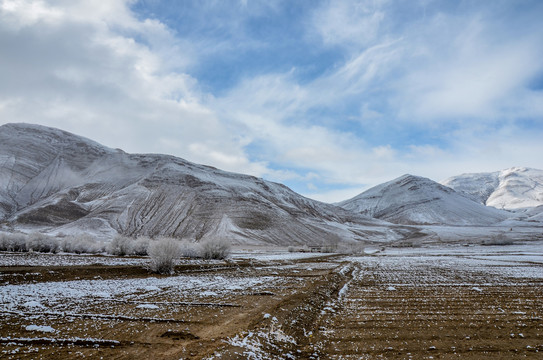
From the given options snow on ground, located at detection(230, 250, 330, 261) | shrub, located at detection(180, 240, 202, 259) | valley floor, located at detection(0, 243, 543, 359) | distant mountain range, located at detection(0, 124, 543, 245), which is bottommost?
snow on ground, located at detection(230, 250, 330, 261)

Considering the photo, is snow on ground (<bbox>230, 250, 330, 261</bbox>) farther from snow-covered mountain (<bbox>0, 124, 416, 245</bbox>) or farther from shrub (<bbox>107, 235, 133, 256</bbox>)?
snow-covered mountain (<bbox>0, 124, 416, 245</bbox>)

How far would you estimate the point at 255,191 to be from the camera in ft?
500

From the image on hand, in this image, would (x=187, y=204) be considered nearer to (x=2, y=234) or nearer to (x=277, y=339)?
(x=2, y=234)

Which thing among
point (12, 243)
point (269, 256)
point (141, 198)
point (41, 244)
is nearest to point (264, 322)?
point (269, 256)

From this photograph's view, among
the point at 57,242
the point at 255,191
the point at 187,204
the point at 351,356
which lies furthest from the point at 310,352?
the point at 255,191

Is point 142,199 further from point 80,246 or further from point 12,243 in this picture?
point 12,243

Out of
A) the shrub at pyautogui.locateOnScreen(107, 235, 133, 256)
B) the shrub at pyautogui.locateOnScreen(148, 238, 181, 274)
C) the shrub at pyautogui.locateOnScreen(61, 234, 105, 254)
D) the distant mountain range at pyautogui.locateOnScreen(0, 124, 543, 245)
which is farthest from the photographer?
the distant mountain range at pyautogui.locateOnScreen(0, 124, 543, 245)

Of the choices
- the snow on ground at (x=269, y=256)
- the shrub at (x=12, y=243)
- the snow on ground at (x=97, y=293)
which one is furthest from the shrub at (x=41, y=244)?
the snow on ground at (x=97, y=293)

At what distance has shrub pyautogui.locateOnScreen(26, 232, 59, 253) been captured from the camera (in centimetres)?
4481

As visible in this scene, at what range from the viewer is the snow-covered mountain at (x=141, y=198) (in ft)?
356

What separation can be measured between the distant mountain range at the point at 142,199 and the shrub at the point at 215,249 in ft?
173

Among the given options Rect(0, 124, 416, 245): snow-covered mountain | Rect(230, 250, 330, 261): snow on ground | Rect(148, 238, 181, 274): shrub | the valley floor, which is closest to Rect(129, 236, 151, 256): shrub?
Rect(230, 250, 330, 261): snow on ground

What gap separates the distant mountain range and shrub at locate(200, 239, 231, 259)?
52.7 metres

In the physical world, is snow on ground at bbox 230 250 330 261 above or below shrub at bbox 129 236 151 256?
below
